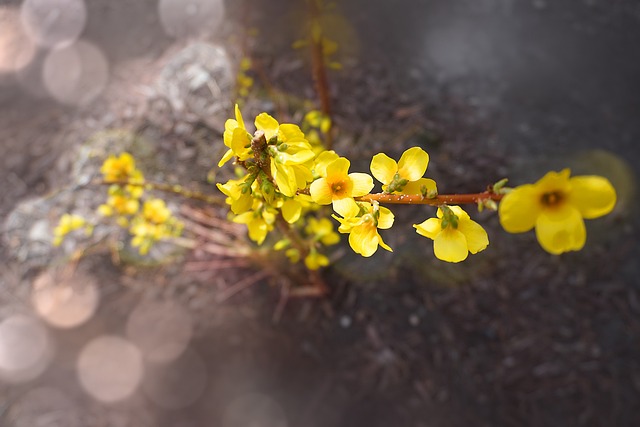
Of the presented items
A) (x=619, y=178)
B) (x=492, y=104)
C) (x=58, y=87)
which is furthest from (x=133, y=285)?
(x=619, y=178)

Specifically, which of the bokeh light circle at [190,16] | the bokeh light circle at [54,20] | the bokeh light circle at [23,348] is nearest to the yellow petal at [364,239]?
the bokeh light circle at [23,348]

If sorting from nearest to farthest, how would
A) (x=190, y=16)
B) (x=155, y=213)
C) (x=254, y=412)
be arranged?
(x=155, y=213)
(x=254, y=412)
(x=190, y=16)

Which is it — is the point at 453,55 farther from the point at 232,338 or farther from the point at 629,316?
the point at 232,338

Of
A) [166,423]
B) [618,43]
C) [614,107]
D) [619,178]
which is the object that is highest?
[618,43]

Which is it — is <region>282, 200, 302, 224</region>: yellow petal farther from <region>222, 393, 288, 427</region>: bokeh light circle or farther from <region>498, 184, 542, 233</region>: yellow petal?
<region>222, 393, 288, 427</region>: bokeh light circle

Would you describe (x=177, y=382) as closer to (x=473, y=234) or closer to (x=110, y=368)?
(x=110, y=368)

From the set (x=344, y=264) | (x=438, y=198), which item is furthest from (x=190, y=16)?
(x=438, y=198)
